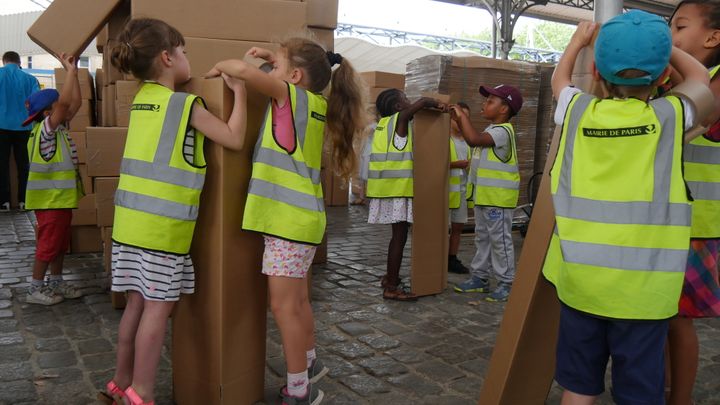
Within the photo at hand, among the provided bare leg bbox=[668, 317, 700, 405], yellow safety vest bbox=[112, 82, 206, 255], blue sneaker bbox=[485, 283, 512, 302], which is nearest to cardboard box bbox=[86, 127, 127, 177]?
yellow safety vest bbox=[112, 82, 206, 255]

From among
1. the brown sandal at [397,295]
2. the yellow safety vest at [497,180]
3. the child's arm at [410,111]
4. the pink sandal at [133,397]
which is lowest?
the brown sandal at [397,295]

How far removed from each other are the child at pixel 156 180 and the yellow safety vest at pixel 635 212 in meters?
1.26

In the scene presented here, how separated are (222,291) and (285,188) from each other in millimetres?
452

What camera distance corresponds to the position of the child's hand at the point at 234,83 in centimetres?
217

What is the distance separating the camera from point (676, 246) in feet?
5.27

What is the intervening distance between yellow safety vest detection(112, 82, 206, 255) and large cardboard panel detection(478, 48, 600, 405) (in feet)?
4.01

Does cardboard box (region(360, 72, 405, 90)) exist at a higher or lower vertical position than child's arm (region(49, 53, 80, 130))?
higher

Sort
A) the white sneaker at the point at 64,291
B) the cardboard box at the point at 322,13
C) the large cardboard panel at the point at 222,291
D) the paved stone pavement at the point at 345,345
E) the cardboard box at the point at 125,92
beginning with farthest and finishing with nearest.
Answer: the cardboard box at the point at 322,13, the white sneaker at the point at 64,291, the cardboard box at the point at 125,92, the paved stone pavement at the point at 345,345, the large cardboard panel at the point at 222,291

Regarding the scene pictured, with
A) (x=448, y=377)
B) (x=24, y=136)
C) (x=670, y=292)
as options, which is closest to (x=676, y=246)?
(x=670, y=292)

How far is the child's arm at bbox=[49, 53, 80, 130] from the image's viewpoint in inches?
139

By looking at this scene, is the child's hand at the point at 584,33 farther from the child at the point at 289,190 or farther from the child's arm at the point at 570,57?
the child at the point at 289,190

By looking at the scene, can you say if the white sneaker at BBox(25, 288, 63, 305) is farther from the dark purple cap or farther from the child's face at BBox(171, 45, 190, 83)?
the dark purple cap

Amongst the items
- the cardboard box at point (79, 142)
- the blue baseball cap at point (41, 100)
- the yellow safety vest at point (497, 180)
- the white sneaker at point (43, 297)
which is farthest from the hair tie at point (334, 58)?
the cardboard box at point (79, 142)

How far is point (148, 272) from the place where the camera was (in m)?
2.16
